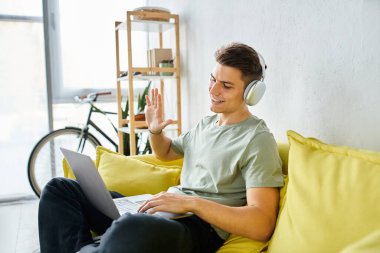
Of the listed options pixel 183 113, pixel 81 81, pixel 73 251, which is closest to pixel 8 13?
pixel 81 81

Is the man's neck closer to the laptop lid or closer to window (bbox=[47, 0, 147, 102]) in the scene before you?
the laptop lid

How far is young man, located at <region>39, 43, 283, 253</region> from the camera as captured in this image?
952 millimetres

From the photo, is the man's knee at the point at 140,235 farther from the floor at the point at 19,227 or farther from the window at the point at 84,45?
the window at the point at 84,45

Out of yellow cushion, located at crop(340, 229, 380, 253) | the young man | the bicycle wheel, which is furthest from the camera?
the bicycle wheel

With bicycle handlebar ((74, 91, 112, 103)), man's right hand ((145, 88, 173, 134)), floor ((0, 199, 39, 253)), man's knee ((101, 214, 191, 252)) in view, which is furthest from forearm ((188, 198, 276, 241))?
bicycle handlebar ((74, 91, 112, 103))

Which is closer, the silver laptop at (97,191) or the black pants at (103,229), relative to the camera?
the black pants at (103,229)

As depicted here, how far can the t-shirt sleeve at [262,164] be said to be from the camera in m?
1.15

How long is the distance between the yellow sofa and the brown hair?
11.7 inches

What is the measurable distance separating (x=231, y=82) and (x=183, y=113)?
4.81 ft

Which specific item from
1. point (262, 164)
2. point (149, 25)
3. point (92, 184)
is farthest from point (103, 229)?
point (149, 25)

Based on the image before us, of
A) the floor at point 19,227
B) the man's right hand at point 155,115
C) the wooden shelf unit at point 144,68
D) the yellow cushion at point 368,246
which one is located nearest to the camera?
the yellow cushion at point 368,246

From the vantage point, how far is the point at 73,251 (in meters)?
1.18

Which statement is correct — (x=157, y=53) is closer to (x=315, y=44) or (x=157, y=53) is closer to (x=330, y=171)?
(x=315, y=44)

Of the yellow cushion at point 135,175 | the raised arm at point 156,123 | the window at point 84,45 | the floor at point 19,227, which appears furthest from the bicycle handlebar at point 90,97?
the raised arm at point 156,123
